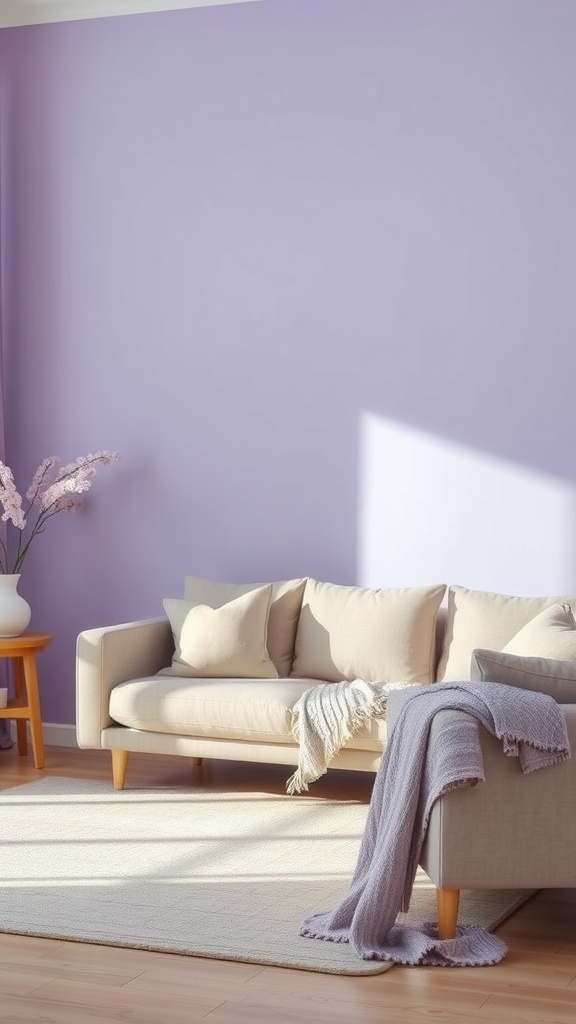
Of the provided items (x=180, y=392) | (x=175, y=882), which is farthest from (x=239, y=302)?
(x=175, y=882)

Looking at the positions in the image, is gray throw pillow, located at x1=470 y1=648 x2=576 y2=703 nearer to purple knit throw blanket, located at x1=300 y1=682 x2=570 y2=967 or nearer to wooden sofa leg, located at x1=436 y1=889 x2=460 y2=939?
purple knit throw blanket, located at x1=300 y1=682 x2=570 y2=967

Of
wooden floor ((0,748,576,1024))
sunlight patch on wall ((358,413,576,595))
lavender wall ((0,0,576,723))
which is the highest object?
lavender wall ((0,0,576,723))

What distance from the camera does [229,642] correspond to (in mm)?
5246

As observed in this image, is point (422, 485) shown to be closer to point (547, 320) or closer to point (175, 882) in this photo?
point (547, 320)

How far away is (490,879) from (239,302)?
128 inches

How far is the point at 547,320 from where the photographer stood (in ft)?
17.5

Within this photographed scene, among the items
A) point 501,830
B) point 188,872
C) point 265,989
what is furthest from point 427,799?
point 188,872

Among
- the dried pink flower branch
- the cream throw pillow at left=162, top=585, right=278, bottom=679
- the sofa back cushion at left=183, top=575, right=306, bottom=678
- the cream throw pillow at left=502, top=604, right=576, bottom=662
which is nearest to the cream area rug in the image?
the cream throw pillow at left=162, top=585, right=278, bottom=679

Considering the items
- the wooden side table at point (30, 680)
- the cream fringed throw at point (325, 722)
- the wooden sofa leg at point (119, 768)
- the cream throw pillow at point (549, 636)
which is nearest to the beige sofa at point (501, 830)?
the cream throw pillow at point (549, 636)

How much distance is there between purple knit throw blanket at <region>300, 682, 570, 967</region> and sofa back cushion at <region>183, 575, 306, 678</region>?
2.00 metres

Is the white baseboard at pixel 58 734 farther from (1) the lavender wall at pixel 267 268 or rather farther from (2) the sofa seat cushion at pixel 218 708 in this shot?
(2) the sofa seat cushion at pixel 218 708

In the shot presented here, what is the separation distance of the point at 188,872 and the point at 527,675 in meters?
1.26

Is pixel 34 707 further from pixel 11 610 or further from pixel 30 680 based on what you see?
pixel 11 610

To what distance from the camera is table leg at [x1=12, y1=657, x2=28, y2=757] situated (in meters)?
5.98
